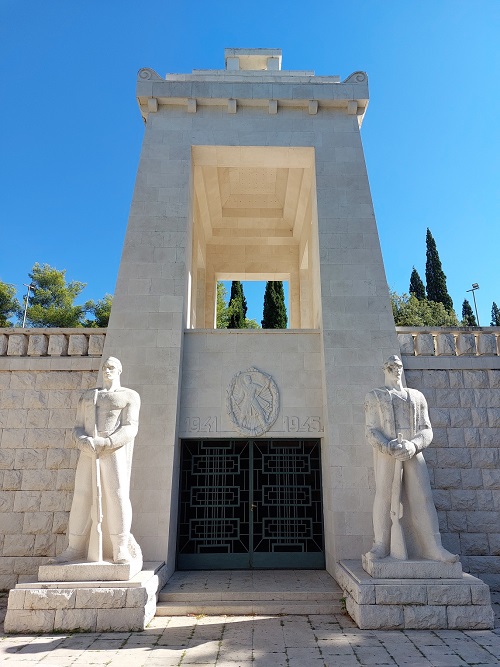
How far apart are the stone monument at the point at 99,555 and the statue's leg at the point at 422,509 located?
11.7 feet

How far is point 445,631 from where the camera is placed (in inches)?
212

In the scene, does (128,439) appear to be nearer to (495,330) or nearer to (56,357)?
(56,357)

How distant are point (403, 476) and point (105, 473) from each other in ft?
13.1

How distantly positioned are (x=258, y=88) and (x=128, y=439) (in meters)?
7.43

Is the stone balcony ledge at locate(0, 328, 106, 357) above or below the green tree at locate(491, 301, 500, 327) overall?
below

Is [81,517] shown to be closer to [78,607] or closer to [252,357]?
[78,607]

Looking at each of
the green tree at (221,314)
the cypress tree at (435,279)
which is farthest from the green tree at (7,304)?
the cypress tree at (435,279)

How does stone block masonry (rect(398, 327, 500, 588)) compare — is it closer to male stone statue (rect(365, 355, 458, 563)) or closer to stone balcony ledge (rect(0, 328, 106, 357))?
male stone statue (rect(365, 355, 458, 563))

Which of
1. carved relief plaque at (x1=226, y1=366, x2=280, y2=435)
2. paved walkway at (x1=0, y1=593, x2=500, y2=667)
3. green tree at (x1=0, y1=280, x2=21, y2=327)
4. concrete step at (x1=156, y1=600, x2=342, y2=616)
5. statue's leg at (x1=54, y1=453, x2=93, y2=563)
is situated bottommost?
paved walkway at (x1=0, y1=593, x2=500, y2=667)

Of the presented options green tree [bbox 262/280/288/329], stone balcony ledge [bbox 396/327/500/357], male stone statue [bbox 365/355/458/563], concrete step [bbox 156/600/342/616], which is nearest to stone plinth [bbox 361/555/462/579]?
male stone statue [bbox 365/355/458/563]

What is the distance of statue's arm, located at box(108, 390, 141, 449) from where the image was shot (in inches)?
235

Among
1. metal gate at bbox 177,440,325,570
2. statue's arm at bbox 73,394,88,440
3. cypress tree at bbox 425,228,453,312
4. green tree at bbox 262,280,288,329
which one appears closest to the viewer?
statue's arm at bbox 73,394,88,440

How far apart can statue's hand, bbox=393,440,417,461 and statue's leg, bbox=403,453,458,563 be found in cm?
19

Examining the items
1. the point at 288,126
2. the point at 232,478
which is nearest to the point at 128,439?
the point at 232,478
